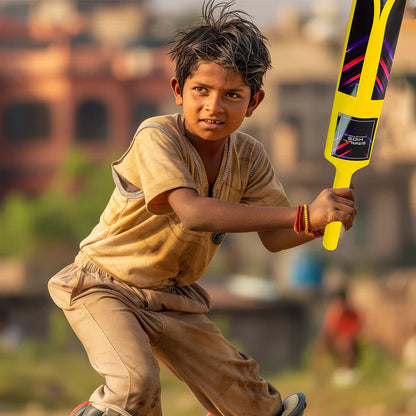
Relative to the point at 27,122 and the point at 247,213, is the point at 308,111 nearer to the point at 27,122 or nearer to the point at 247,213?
the point at 27,122

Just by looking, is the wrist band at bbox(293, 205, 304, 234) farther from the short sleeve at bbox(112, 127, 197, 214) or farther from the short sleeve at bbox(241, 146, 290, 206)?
the short sleeve at bbox(241, 146, 290, 206)

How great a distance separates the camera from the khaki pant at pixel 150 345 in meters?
3.25

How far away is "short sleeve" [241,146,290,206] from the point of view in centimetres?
364

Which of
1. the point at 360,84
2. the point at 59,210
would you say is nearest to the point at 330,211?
the point at 360,84

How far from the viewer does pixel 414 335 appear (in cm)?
1898

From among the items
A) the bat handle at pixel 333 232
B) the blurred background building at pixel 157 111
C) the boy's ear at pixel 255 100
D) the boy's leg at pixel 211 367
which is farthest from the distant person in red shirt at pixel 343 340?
the bat handle at pixel 333 232

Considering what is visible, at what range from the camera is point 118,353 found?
327 centimetres

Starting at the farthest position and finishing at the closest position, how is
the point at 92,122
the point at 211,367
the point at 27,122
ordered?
the point at 27,122 < the point at 92,122 < the point at 211,367

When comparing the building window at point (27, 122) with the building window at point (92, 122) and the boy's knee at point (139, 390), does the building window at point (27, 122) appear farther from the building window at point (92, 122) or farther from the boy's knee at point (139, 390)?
the boy's knee at point (139, 390)

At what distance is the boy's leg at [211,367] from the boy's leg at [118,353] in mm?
197

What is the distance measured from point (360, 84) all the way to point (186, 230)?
713 mm

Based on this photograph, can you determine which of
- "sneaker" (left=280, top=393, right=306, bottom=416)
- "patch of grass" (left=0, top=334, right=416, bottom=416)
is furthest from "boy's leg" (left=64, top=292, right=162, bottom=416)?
"patch of grass" (left=0, top=334, right=416, bottom=416)

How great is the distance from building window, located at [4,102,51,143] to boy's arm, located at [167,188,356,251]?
27.5 meters

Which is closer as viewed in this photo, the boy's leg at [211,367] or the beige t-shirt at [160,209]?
the beige t-shirt at [160,209]
